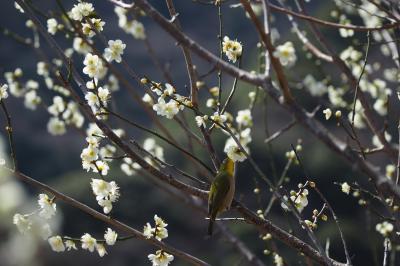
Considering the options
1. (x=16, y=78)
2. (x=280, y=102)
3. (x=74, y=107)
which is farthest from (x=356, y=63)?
(x=280, y=102)

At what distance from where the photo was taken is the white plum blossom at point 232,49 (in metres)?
2.99

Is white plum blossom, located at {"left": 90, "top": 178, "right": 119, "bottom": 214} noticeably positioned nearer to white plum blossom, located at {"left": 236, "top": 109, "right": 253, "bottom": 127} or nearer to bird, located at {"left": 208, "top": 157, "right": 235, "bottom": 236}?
bird, located at {"left": 208, "top": 157, "right": 235, "bottom": 236}

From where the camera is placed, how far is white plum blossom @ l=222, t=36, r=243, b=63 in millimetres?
2990

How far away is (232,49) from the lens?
301cm

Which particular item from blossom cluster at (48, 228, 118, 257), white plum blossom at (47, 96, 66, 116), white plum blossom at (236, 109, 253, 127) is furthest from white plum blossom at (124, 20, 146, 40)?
blossom cluster at (48, 228, 118, 257)

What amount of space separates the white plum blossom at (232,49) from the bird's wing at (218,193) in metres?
0.59

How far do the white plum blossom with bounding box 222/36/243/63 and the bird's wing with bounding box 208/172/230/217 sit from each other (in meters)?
0.59

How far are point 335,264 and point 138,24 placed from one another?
2878mm

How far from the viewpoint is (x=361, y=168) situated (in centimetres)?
173

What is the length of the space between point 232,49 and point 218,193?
0.73 m

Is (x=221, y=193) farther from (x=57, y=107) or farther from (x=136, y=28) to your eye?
(x=57, y=107)

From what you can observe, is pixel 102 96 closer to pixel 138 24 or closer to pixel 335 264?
pixel 335 264

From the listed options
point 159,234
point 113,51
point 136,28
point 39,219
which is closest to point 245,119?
point 136,28

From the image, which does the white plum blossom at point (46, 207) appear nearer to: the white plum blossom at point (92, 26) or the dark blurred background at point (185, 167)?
the white plum blossom at point (92, 26)
